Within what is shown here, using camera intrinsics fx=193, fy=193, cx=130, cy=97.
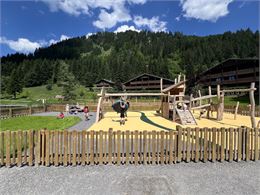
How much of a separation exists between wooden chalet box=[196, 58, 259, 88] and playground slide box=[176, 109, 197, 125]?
33.7 m

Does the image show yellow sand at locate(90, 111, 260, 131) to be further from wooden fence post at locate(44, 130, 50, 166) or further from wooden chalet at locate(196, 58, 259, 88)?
wooden chalet at locate(196, 58, 259, 88)

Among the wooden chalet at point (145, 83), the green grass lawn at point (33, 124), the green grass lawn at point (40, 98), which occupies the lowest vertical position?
the green grass lawn at point (33, 124)

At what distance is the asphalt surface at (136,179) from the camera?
466cm

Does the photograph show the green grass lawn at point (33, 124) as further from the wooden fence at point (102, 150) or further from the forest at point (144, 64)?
the forest at point (144, 64)

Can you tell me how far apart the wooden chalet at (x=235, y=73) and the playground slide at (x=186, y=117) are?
33707 millimetres

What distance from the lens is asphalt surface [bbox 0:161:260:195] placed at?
184 inches

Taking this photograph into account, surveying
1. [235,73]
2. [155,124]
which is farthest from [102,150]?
[235,73]

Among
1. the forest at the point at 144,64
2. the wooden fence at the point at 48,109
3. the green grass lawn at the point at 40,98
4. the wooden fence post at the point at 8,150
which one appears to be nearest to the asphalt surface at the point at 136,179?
the wooden fence post at the point at 8,150

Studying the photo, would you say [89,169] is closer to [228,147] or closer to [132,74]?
[228,147]

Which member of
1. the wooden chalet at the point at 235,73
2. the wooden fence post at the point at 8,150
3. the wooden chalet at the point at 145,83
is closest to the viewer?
the wooden fence post at the point at 8,150

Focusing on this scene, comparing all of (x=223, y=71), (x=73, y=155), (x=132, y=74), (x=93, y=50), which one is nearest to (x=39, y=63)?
(x=132, y=74)

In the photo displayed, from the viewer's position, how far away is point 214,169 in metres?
5.96

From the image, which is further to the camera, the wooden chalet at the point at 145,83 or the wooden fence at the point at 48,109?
the wooden chalet at the point at 145,83

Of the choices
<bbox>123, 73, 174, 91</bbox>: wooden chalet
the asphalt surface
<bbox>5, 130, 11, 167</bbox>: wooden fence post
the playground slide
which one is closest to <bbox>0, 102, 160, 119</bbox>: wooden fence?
<bbox>5, 130, 11, 167</bbox>: wooden fence post
